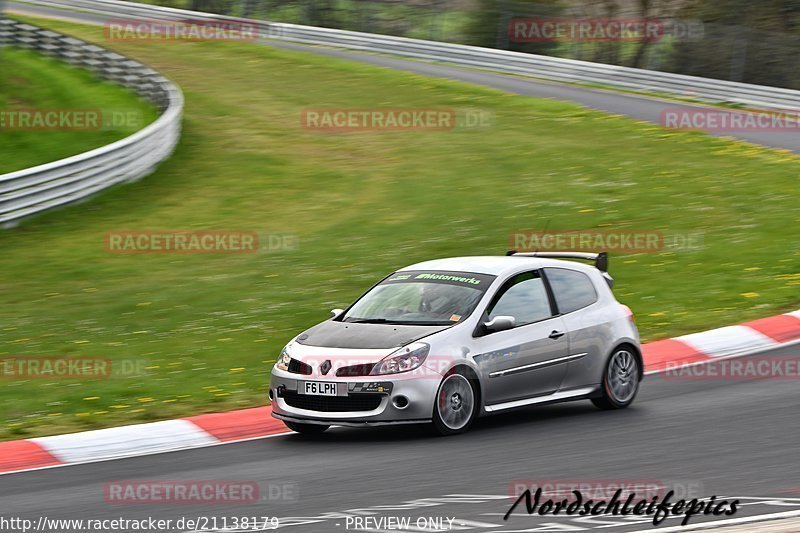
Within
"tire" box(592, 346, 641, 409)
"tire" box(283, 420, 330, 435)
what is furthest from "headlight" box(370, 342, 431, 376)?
"tire" box(592, 346, 641, 409)

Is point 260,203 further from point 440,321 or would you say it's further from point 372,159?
point 440,321

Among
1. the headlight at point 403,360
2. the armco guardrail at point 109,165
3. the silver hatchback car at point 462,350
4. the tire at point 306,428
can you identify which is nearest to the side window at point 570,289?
the silver hatchback car at point 462,350

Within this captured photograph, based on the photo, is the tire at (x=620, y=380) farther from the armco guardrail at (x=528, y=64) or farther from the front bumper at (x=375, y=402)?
the armco guardrail at (x=528, y=64)

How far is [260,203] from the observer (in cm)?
Result: 2216

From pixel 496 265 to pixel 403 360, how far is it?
1.59 meters

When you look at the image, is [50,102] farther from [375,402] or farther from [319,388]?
[375,402]

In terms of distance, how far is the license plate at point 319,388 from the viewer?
9398mm

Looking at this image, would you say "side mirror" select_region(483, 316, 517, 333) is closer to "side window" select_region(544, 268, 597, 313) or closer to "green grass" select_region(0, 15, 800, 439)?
"side window" select_region(544, 268, 597, 313)

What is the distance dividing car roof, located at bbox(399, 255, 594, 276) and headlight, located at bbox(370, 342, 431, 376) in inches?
49.3

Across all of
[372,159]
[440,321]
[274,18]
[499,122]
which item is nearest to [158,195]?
[372,159]

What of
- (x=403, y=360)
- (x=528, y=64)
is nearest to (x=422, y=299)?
(x=403, y=360)

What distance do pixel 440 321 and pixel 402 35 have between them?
33.6 m

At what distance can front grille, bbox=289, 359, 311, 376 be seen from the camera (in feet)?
31.4

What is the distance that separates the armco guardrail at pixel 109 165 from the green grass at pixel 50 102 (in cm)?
56
